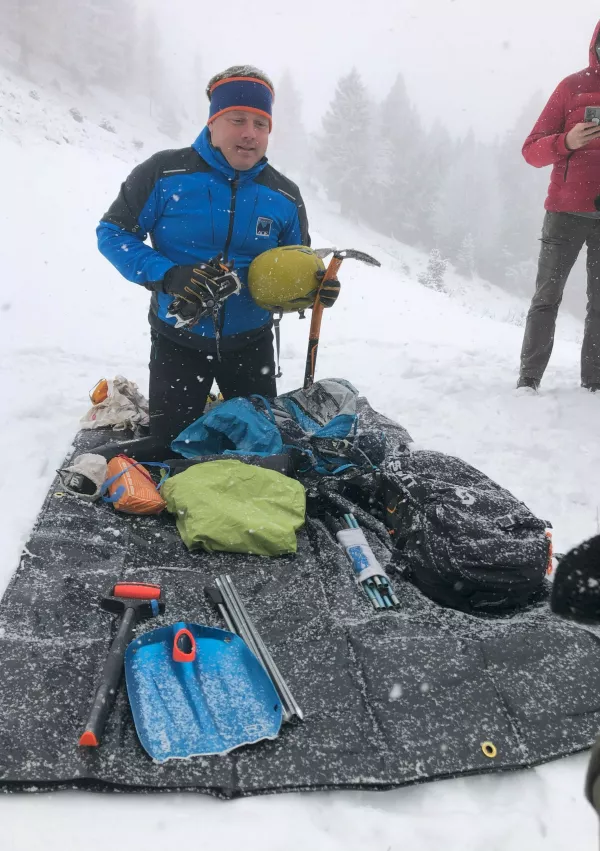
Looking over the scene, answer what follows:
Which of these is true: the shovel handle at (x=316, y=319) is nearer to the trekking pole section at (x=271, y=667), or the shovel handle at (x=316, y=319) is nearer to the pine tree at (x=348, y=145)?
the trekking pole section at (x=271, y=667)

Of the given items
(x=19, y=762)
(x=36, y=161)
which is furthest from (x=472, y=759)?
(x=36, y=161)

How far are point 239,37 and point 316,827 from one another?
22198 centimetres

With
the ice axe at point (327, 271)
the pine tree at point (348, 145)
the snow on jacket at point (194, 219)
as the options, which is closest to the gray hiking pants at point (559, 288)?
the ice axe at point (327, 271)

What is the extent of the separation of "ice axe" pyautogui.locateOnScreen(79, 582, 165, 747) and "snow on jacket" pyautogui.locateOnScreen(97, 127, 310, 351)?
1.63 metres

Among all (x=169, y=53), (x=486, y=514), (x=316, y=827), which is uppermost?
(x=169, y=53)

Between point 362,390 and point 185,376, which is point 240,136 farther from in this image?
point 362,390

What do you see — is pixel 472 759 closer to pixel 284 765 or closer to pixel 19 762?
pixel 284 765

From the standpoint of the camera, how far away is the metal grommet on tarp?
5.63 ft

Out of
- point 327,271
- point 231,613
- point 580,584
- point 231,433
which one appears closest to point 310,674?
point 231,613

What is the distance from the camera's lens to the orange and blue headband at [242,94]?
9.27 ft

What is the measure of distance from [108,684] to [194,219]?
2455 mm

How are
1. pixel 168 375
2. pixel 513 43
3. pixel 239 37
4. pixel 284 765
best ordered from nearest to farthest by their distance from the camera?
pixel 284 765, pixel 168 375, pixel 513 43, pixel 239 37

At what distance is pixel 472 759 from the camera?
170cm

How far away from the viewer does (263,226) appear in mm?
3268
